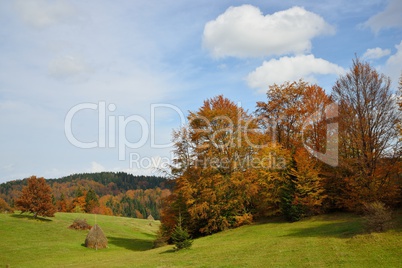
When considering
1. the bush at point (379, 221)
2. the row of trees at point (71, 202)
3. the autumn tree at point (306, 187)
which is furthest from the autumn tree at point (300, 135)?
the row of trees at point (71, 202)

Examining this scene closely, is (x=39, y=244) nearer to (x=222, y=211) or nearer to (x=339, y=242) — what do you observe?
(x=222, y=211)

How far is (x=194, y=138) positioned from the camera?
36.1 m

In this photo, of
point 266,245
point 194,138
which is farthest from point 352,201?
point 194,138

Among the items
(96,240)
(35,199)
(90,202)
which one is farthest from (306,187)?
(90,202)

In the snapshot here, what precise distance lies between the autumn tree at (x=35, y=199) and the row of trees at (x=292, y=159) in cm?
2486

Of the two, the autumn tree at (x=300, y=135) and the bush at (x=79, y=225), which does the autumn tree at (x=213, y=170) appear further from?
the bush at (x=79, y=225)

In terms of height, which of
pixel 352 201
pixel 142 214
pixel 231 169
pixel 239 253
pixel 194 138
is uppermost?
pixel 194 138

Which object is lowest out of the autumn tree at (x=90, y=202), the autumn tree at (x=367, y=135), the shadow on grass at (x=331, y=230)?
the autumn tree at (x=90, y=202)

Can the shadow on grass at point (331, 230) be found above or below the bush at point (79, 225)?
above

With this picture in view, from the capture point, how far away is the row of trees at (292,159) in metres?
27.8

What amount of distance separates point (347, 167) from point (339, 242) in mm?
11746

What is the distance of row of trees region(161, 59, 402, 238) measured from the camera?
27812 millimetres

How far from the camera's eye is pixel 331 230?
2294 cm

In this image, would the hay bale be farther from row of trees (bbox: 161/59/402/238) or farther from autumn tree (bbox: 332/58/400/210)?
autumn tree (bbox: 332/58/400/210)
